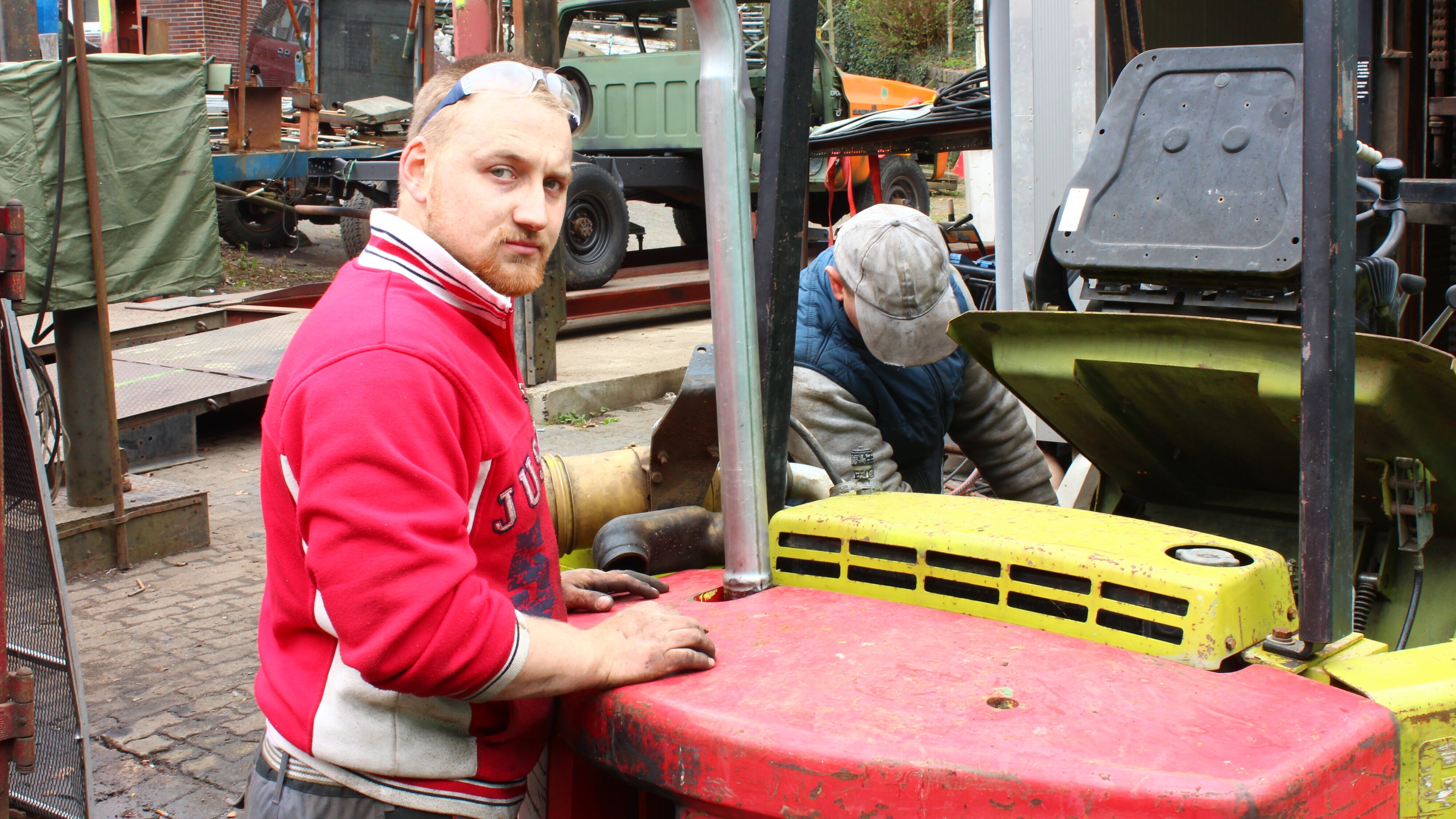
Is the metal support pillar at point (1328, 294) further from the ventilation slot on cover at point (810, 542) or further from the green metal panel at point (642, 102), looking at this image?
the green metal panel at point (642, 102)

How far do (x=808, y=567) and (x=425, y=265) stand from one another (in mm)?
729

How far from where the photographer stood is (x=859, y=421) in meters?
3.27

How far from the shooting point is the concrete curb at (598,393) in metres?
7.78

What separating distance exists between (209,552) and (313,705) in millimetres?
4365

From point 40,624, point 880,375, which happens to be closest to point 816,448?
point 880,375

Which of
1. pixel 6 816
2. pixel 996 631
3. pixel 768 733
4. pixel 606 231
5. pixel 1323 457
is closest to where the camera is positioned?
pixel 768 733

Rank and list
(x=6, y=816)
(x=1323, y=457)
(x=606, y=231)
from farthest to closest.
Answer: (x=606, y=231) → (x=6, y=816) → (x=1323, y=457)

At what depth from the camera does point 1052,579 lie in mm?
1621

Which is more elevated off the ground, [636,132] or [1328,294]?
[636,132]

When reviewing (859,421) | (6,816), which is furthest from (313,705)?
(859,421)

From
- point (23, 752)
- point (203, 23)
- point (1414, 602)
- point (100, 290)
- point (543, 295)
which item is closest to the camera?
point (1414, 602)

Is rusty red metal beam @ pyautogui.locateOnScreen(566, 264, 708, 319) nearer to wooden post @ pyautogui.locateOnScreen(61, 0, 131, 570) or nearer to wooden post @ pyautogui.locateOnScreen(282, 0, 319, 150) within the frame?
wooden post @ pyautogui.locateOnScreen(282, 0, 319, 150)

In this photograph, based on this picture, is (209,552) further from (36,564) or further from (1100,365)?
(1100,365)

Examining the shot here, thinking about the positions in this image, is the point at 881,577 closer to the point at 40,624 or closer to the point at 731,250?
the point at 731,250
